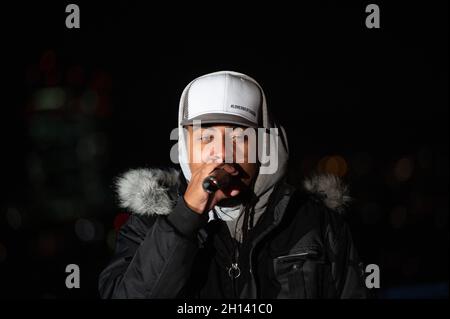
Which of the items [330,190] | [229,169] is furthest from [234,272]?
[330,190]

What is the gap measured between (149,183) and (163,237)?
42 cm

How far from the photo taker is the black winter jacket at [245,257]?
6.53 ft

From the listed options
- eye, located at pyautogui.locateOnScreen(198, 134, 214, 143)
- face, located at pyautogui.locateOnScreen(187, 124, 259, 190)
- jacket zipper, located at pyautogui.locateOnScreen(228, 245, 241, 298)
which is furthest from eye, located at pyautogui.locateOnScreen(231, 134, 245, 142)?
jacket zipper, located at pyautogui.locateOnScreen(228, 245, 241, 298)

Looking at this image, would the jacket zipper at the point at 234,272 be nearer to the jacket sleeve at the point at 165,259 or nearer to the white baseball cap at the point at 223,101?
the jacket sleeve at the point at 165,259

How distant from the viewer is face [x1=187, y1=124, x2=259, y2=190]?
2.17 meters

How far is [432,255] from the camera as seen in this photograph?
38.5 ft

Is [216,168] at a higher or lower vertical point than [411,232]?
higher

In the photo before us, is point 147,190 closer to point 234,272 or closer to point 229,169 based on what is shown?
point 229,169

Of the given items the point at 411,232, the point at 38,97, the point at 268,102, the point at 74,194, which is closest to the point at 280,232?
the point at 268,102

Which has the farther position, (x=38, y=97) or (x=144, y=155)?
(x=38, y=97)

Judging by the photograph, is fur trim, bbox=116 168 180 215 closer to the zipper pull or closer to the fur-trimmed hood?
the fur-trimmed hood

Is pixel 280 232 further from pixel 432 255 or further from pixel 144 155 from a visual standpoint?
pixel 144 155

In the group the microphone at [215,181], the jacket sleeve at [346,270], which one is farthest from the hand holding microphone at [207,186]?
the jacket sleeve at [346,270]

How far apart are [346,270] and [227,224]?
23.6 inches
